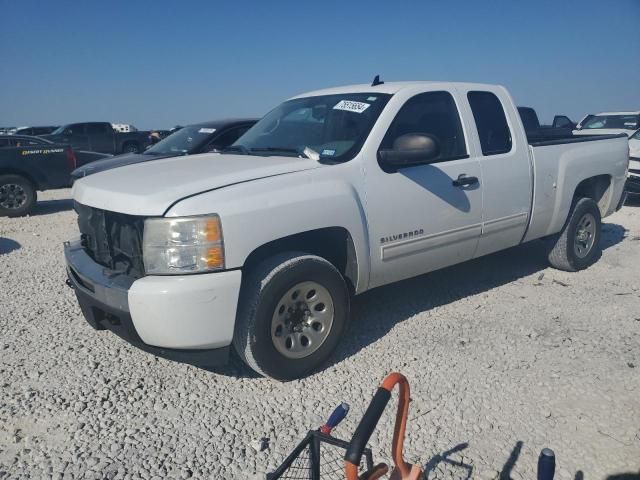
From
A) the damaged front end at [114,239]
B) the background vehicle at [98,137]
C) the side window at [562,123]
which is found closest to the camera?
the damaged front end at [114,239]

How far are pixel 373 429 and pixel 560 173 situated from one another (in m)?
4.15

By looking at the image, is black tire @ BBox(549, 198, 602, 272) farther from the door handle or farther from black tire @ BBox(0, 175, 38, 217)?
black tire @ BBox(0, 175, 38, 217)

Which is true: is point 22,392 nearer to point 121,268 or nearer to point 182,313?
point 121,268

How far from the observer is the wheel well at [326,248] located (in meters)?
3.25

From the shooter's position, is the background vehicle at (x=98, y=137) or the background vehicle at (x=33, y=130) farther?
the background vehicle at (x=33, y=130)

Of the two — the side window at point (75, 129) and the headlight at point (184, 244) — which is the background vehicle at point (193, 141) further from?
the side window at point (75, 129)

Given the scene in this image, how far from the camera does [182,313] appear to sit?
281 cm

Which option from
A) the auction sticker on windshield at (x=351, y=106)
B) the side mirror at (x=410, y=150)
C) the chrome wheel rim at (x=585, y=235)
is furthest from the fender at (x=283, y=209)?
the chrome wheel rim at (x=585, y=235)

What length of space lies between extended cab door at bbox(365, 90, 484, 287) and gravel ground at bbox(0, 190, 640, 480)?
1.97ft

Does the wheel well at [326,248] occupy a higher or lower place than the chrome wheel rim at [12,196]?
higher

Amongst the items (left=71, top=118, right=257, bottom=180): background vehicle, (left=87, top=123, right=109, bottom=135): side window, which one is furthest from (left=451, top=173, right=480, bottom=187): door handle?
(left=87, top=123, right=109, bottom=135): side window

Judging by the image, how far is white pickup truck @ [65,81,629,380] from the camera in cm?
287

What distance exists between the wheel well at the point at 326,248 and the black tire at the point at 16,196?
7.73 meters

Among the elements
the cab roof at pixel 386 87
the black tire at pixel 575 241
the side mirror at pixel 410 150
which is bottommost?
the black tire at pixel 575 241
